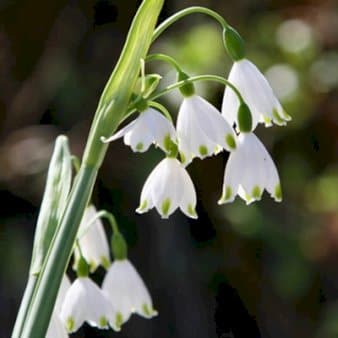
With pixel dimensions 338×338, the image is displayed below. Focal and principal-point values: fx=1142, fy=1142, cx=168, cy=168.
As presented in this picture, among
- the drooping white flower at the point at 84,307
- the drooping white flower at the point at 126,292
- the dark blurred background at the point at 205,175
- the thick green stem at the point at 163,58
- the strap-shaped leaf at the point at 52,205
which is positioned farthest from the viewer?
the dark blurred background at the point at 205,175

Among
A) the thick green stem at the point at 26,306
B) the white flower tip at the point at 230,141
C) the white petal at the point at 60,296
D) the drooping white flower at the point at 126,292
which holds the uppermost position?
the white flower tip at the point at 230,141

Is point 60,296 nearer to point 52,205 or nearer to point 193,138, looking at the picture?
point 52,205

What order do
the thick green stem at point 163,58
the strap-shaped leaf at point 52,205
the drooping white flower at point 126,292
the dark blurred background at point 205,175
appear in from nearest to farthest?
the thick green stem at point 163,58 → the strap-shaped leaf at point 52,205 → the drooping white flower at point 126,292 → the dark blurred background at point 205,175

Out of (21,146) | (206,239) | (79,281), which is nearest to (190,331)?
(206,239)

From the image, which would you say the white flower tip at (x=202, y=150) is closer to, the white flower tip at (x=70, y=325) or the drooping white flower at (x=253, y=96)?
the drooping white flower at (x=253, y=96)

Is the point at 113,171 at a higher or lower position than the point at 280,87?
lower

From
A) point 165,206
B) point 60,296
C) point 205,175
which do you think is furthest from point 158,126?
point 205,175

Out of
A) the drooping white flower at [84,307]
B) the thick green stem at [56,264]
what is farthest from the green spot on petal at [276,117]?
the drooping white flower at [84,307]

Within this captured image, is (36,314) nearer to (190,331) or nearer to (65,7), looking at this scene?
(190,331)
